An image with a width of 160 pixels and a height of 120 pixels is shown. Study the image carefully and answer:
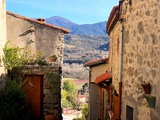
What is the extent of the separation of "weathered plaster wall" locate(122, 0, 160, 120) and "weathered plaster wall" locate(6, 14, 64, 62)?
655 centimetres

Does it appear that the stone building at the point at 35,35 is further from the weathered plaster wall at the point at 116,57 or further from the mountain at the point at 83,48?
the mountain at the point at 83,48

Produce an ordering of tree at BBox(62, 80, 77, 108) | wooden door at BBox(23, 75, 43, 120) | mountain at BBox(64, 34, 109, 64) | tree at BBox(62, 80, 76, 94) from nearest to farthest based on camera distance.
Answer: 1. wooden door at BBox(23, 75, 43, 120)
2. tree at BBox(62, 80, 77, 108)
3. tree at BBox(62, 80, 76, 94)
4. mountain at BBox(64, 34, 109, 64)

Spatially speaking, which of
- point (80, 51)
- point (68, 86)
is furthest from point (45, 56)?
point (80, 51)

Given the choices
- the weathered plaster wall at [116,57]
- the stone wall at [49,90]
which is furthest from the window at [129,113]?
the stone wall at [49,90]

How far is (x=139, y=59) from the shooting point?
604 centimetres

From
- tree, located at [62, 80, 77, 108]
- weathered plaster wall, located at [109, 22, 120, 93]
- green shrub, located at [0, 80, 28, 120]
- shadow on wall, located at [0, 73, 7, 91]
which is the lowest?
tree, located at [62, 80, 77, 108]

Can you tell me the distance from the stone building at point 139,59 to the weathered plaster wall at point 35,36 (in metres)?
5.76

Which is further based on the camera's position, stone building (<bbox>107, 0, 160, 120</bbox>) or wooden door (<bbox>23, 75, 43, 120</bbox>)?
wooden door (<bbox>23, 75, 43, 120</bbox>)

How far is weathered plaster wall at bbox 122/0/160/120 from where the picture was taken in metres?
5.02

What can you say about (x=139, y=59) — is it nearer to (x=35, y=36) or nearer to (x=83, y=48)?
(x=35, y=36)

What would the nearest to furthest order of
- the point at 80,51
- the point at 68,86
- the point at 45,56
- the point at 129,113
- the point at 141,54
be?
the point at 141,54, the point at 129,113, the point at 45,56, the point at 68,86, the point at 80,51

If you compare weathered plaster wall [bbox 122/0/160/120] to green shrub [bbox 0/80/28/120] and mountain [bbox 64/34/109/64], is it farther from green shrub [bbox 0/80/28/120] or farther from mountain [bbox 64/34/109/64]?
mountain [bbox 64/34/109/64]

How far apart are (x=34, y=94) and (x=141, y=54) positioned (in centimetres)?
605

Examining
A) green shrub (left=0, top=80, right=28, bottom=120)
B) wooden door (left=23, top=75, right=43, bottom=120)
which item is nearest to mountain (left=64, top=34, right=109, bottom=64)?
wooden door (left=23, top=75, right=43, bottom=120)
